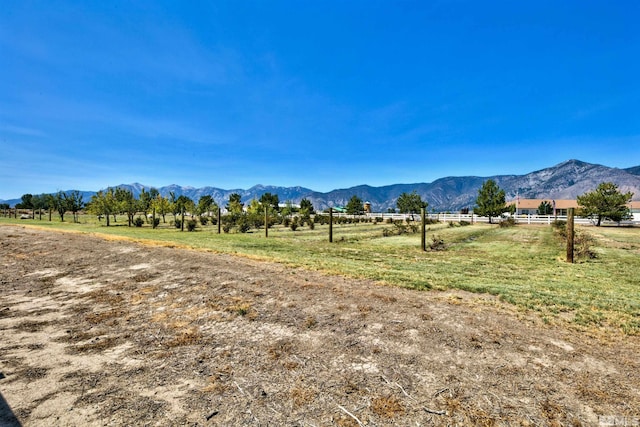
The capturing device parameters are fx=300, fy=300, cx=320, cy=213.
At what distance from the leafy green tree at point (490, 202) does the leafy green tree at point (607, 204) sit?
11212mm

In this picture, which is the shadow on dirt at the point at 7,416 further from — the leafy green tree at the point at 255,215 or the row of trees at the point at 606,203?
the row of trees at the point at 606,203

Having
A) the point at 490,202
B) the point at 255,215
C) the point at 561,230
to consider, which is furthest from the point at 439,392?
the point at 490,202

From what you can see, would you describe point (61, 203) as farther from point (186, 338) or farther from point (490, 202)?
point (490, 202)

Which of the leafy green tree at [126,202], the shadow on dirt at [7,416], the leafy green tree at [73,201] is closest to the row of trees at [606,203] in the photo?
the shadow on dirt at [7,416]

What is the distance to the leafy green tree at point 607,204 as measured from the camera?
36.7 metres

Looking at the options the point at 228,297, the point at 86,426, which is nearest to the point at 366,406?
the point at 86,426

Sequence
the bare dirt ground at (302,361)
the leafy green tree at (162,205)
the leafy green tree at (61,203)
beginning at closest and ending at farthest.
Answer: the bare dirt ground at (302,361) → the leafy green tree at (162,205) → the leafy green tree at (61,203)

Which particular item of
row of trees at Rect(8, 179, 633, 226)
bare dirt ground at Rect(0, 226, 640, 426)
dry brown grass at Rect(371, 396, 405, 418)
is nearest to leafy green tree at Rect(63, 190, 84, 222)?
row of trees at Rect(8, 179, 633, 226)

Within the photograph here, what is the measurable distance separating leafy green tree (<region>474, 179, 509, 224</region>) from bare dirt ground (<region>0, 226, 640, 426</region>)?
48.0 meters

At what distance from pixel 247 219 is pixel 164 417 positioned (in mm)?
31600

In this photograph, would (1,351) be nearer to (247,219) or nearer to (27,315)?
(27,315)

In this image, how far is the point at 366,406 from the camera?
3348 millimetres

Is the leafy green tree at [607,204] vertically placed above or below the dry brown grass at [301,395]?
above

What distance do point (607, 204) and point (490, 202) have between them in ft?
48.2
